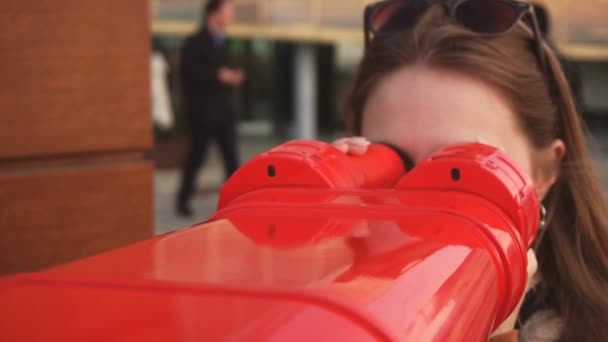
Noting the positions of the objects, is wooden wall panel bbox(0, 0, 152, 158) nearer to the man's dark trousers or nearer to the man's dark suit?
the man's dark suit

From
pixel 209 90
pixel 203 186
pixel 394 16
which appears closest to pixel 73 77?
pixel 394 16

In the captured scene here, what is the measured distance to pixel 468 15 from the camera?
5.82 ft

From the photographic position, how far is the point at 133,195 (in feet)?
6.42

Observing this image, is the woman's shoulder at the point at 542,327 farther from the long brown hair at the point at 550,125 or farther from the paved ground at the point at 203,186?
the paved ground at the point at 203,186

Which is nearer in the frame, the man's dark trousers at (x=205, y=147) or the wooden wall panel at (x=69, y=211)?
the wooden wall panel at (x=69, y=211)

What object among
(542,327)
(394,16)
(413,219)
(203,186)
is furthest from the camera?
(203,186)

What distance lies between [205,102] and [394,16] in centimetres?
773

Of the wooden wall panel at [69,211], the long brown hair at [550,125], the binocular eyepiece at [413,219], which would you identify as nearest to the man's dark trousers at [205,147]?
the wooden wall panel at [69,211]

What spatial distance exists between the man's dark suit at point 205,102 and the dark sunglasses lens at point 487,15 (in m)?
7.53

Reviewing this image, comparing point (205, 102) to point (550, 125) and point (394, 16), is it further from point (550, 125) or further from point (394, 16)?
point (550, 125)

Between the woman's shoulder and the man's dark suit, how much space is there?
760 centimetres

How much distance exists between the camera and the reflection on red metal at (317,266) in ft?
2.21

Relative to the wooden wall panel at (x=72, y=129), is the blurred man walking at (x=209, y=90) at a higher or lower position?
lower

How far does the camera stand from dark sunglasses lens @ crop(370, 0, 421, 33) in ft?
6.11
